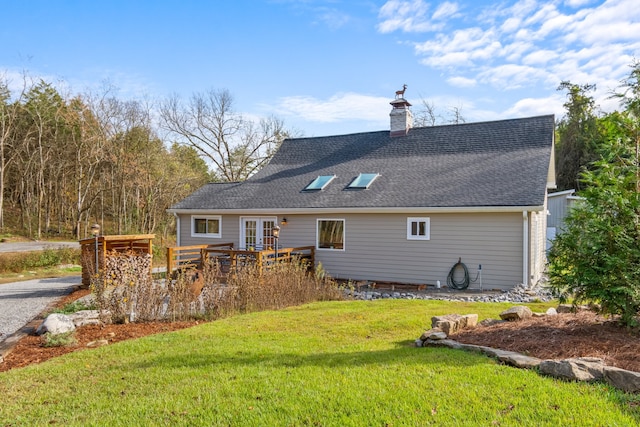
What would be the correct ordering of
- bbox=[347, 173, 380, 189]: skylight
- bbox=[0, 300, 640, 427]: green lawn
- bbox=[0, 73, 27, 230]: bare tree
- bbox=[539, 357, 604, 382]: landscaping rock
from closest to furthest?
1. bbox=[0, 300, 640, 427]: green lawn
2. bbox=[539, 357, 604, 382]: landscaping rock
3. bbox=[347, 173, 380, 189]: skylight
4. bbox=[0, 73, 27, 230]: bare tree

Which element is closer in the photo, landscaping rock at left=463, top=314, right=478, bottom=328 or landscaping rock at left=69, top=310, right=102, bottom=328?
landscaping rock at left=463, top=314, right=478, bottom=328

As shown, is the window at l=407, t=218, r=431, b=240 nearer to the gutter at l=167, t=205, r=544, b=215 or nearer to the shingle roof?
the gutter at l=167, t=205, r=544, b=215

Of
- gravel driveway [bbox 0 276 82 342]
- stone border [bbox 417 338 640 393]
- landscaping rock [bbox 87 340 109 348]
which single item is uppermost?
stone border [bbox 417 338 640 393]

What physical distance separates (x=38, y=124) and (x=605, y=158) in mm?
25963

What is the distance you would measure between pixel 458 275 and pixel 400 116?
754 cm

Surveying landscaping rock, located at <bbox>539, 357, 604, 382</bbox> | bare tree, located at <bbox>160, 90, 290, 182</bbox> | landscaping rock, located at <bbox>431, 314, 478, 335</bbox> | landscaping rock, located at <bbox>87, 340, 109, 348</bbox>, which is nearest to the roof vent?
landscaping rock, located at <bbox>431, 314, 478, 335</bbox>

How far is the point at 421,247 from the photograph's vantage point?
1145 cm

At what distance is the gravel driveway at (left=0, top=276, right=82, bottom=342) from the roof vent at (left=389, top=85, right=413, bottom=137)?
12.1 metres

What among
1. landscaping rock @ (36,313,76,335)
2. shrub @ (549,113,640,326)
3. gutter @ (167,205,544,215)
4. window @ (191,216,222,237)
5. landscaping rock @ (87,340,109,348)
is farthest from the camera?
window @ (191,216,222,237)

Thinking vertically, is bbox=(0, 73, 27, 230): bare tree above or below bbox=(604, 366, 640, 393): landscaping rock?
above

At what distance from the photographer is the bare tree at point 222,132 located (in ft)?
90.3

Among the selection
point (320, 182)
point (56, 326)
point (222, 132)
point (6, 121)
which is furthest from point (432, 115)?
point (56, 326)

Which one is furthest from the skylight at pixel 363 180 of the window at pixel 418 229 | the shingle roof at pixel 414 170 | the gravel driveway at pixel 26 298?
the gravel driveway at pixel 26 298

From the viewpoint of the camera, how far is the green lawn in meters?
2.98
